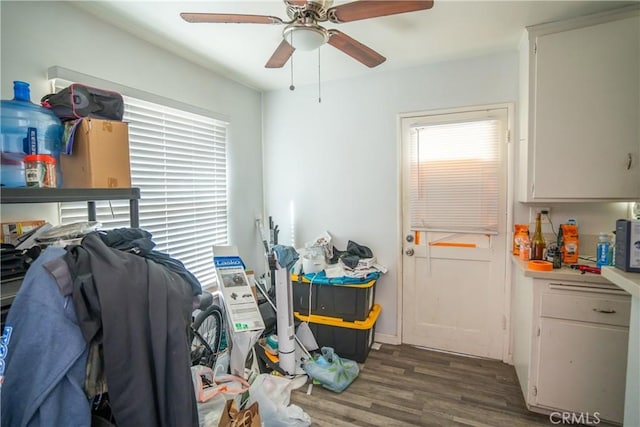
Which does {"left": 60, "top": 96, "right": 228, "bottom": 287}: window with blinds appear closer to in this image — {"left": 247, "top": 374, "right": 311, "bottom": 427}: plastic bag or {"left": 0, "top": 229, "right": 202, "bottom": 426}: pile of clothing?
{"left": 247, "top": 374, "right": 311, "bottom": 427}: plastic bag

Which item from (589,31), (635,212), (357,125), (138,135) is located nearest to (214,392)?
(138,135)

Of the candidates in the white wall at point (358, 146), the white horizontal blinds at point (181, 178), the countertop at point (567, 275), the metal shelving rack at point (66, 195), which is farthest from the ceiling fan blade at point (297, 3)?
the countertop at point (567, 275)

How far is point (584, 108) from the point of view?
6.50 feet

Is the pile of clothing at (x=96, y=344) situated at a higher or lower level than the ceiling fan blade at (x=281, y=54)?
lower

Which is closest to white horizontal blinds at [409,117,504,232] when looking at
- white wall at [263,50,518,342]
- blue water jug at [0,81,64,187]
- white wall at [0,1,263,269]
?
white wall at [263,50,518,342]

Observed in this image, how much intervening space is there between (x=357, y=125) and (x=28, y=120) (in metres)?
2.43

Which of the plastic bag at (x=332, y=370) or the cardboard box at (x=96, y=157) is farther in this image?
the plastic bag at (x=332, y=370)

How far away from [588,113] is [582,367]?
1.58 metres

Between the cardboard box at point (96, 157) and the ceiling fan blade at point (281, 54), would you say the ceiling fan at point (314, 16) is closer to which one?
the ceiling fan blade at point (281, 54)

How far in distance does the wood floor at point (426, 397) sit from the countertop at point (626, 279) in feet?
4.15

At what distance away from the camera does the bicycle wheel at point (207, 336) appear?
2.10m

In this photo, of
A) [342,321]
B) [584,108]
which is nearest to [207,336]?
[342,321]

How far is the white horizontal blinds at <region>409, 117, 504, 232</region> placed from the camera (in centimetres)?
262

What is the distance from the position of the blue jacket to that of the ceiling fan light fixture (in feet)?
4.64
